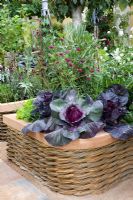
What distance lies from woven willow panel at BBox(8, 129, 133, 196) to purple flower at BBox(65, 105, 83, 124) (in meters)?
0.19

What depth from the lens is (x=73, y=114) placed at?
7.43ft

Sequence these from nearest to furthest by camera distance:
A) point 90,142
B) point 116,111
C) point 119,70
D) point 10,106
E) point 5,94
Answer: point 90,142 → point 116,111 → point 119,70 → point 10,106 → point 5,94

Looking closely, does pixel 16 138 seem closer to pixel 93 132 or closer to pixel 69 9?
pixel 93 132

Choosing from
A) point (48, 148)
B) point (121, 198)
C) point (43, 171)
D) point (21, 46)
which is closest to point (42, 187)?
point (43, 171)

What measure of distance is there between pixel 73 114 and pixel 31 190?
1.99ft

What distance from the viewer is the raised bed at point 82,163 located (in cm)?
222

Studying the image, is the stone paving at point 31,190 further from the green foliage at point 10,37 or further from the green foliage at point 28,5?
the green foliage at point 28,5

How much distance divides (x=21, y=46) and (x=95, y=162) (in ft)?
9.62

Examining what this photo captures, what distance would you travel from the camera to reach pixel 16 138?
109 inches

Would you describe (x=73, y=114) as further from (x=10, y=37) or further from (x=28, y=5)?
(x=28, y=5)

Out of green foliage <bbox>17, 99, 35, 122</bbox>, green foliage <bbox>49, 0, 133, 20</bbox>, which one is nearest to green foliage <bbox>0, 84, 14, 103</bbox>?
green foliage <bbox>17, 99, 35, 122</bbox>

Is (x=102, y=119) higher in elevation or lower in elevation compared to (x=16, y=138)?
higher

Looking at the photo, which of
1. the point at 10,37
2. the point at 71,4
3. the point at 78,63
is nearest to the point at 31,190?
the point at 78,63

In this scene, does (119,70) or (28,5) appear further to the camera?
(28,5)
